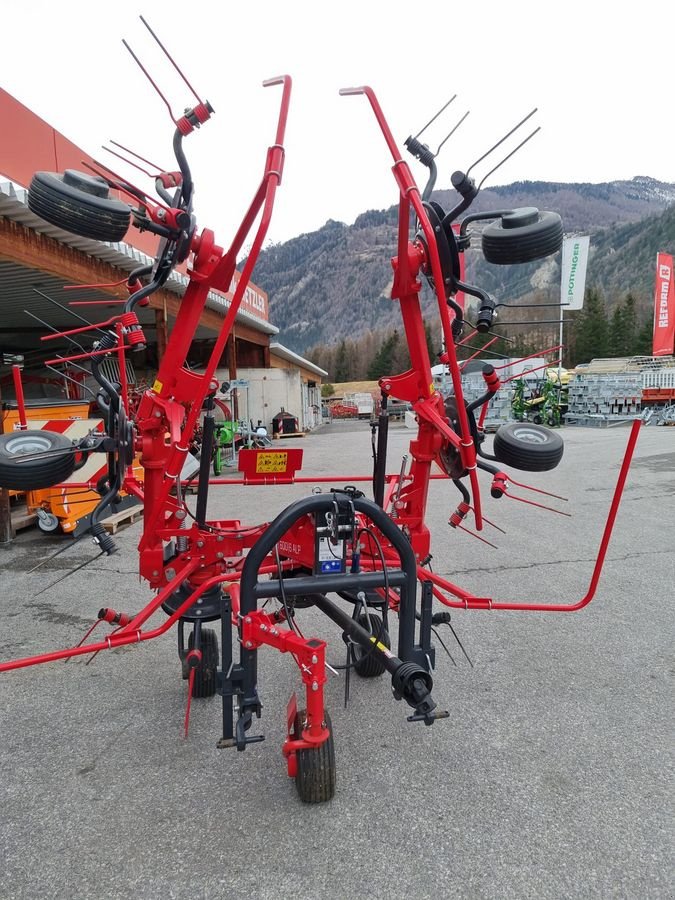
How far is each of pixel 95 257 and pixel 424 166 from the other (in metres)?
6.63

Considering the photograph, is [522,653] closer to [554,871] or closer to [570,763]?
[570,763]

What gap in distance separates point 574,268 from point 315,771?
2093cm

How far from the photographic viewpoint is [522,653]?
3.76 m

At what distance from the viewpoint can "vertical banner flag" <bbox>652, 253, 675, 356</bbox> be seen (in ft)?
74.2

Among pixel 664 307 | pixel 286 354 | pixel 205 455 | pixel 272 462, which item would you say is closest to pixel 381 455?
pixel 272 462

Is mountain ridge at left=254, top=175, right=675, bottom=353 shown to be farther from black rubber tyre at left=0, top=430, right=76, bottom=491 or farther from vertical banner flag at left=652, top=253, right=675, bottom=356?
black rubber tyre at left=0, top=430, right=76, bottom=491

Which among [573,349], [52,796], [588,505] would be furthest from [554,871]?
[573,349]

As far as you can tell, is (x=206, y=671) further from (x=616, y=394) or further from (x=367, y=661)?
(x=616, y=394)

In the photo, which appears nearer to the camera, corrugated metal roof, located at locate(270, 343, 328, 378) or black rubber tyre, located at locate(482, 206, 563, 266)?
black rubber tyre, located at locate(482, 206, 563, 266)

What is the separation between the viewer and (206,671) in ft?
10.6

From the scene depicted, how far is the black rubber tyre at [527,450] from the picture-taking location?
267cm

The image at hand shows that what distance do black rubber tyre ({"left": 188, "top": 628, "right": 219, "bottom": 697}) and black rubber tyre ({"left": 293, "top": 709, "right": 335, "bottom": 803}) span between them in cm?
98

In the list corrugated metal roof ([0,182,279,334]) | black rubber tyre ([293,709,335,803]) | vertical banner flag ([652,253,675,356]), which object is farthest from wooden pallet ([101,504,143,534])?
vertical banner flag ([652,253,675,356])

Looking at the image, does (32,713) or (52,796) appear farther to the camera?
(32,713)
